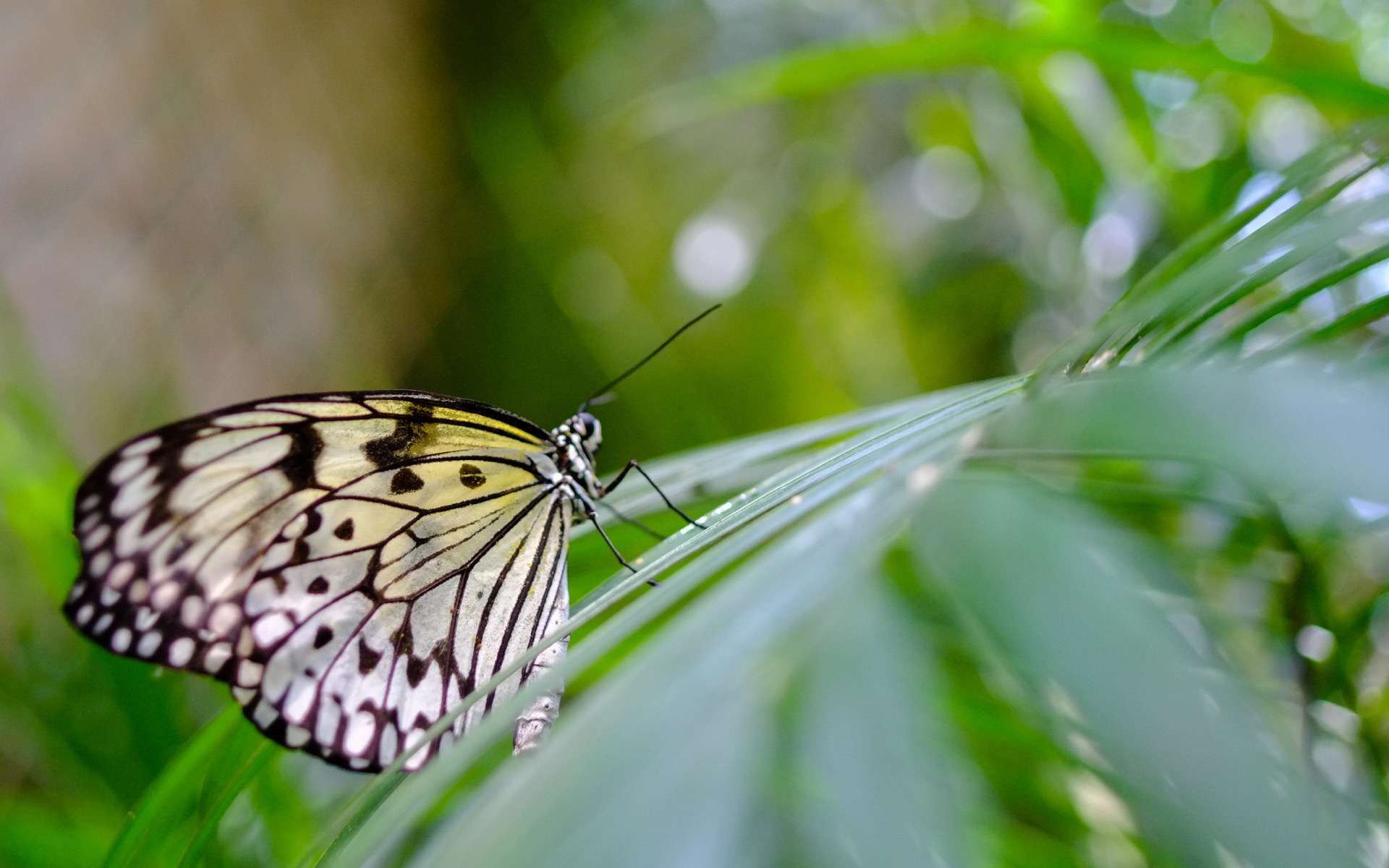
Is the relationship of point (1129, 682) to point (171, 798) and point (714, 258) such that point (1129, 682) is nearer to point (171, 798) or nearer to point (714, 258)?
point (171, 798)

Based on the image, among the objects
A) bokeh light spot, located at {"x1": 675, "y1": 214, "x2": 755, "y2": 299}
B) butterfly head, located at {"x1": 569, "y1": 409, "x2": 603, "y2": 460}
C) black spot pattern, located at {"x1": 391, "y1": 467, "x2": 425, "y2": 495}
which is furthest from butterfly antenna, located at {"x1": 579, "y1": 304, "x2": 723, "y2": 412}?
bokeh light spot, located at {"x1": 675, "y1": 214, "x2": 755, "y2": 299}

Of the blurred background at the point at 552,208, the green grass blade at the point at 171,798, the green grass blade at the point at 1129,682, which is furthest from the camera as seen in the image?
the blurred background at the point at 552,208

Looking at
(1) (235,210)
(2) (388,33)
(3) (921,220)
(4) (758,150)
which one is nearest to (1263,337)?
(3) (921,220)

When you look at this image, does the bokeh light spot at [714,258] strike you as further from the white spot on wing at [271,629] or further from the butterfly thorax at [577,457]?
the white spot on wing at [271,629]

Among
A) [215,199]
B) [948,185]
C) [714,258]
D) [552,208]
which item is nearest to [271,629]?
[714,258]

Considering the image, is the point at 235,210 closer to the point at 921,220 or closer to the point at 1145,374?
the point at 921,220

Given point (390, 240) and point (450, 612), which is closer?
point (450, 612)

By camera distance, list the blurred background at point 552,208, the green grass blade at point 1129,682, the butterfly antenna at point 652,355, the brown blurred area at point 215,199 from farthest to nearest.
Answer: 1. the brown blurred area at point 215,199
2. the blurred background at point 552,208
3. the butterfly antenna at point 652,355
4. the green grass blade at point 1129,682

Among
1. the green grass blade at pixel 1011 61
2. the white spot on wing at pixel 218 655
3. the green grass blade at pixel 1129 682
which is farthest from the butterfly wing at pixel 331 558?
the green grass blade at pixel 1129 682
